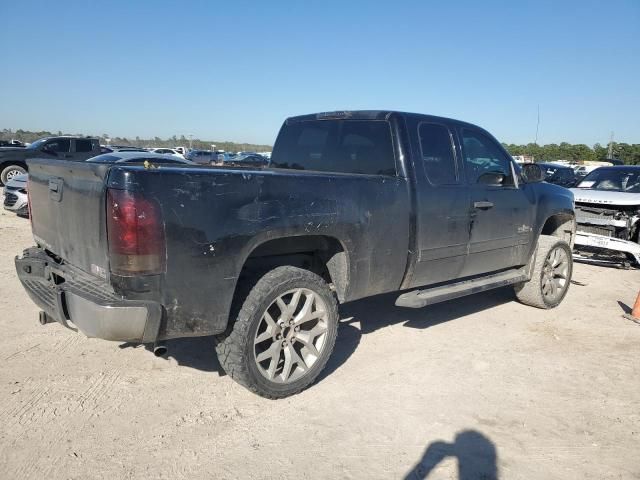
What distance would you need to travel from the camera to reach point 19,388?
3480 mm

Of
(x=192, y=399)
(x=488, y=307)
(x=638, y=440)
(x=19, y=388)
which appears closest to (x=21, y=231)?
(x=19, y=388)

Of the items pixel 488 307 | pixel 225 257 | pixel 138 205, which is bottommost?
pixel 488 307

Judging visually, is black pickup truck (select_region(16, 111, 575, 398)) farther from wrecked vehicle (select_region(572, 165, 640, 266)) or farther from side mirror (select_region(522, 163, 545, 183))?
wrecked vehicle (select_region(572, 165, 640, 266))

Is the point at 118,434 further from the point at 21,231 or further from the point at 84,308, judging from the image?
the point at 21,231

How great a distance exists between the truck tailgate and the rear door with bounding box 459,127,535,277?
3.14m

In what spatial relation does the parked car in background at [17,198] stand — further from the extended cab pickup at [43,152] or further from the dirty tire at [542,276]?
the dirty tire at [542,276]

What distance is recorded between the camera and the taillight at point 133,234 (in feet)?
8.67

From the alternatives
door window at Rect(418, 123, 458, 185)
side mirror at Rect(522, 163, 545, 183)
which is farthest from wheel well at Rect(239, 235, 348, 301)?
side mirror at Rect(522, 163, 545, 183)

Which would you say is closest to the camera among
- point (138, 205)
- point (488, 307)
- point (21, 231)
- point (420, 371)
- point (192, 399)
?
point (138, 205)

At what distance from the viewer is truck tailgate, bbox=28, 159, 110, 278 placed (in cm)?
279

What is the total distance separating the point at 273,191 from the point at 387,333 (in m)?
2.35

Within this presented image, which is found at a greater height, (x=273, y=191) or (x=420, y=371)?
(x=273, y=191)

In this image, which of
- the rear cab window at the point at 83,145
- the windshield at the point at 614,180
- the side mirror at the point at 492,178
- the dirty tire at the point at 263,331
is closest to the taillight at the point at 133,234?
the dirty tire at the point at 263,331

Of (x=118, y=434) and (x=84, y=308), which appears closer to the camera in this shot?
(x=84, y=308)
